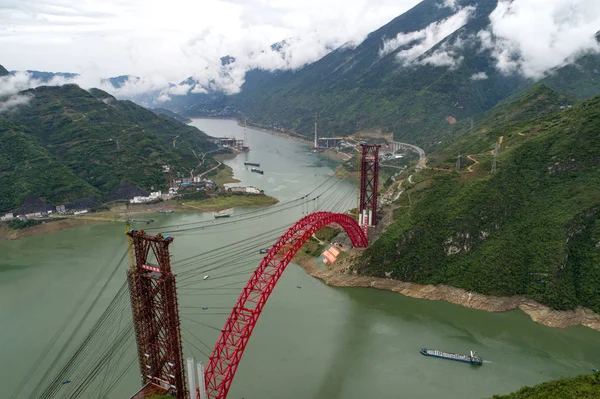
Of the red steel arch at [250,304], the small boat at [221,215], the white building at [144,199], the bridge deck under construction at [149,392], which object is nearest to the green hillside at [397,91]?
the small boat at [221,215]

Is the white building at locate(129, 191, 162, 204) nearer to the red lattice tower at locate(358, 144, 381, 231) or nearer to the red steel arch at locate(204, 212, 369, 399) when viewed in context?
the red lattice tower at locate(358, 144, 381, 231)

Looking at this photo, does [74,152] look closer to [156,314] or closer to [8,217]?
[8,217]

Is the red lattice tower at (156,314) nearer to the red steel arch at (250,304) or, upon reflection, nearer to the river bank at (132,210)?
the red steel arch at (250,304)

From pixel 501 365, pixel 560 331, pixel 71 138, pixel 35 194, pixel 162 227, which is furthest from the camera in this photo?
pixel 71 138

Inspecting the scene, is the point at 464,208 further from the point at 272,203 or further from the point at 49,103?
the point at 49,103

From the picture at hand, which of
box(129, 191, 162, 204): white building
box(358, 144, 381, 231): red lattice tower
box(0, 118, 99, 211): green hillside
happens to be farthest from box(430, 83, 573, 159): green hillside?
box(0, 118, 99, 211): green hillside

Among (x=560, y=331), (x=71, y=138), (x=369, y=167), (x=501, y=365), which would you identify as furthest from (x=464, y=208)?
(x=71, y=138)
